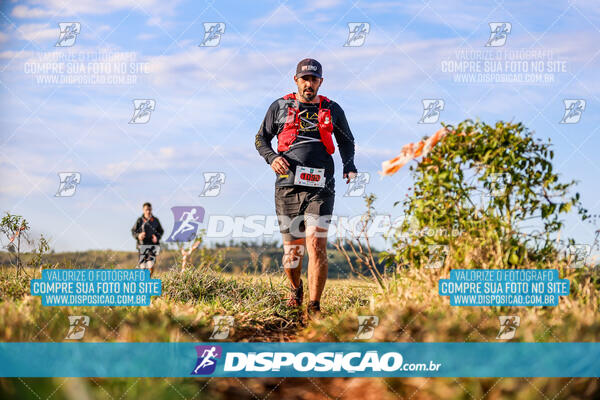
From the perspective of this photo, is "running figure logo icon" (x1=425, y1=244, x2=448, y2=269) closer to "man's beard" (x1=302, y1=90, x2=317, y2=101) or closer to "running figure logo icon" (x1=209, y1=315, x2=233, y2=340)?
"running figure logo icon" (x1=209, y1=315, x2=233, y2=340)

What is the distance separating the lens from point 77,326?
5.12 meters

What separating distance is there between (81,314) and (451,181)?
3.93 meters

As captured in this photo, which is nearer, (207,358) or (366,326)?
(207,358)

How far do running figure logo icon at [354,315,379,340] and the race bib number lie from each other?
193cm

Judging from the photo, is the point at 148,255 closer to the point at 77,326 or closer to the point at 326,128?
the point at 77,326

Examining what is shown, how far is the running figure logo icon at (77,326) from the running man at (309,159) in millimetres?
2664

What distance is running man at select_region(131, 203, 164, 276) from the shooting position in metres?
8.40

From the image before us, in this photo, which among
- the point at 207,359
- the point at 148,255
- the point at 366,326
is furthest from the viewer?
the point at 148,255

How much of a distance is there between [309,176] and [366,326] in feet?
6.99

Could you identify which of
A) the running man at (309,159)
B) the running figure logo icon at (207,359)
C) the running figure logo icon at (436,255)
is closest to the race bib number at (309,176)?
the running man at (309,159)

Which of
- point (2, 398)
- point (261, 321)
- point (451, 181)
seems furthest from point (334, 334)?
point (2, 398)

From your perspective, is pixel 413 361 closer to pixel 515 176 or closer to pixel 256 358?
pixel 256 358

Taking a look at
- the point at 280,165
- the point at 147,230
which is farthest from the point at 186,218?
the point at 147,230

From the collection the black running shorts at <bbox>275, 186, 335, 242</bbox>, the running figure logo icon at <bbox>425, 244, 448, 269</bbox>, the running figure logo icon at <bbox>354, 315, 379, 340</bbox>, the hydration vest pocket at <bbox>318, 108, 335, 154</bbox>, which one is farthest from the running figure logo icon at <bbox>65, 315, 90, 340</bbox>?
the running figure logo icon at <bbox>425, 244, 448, 269</bbox>
